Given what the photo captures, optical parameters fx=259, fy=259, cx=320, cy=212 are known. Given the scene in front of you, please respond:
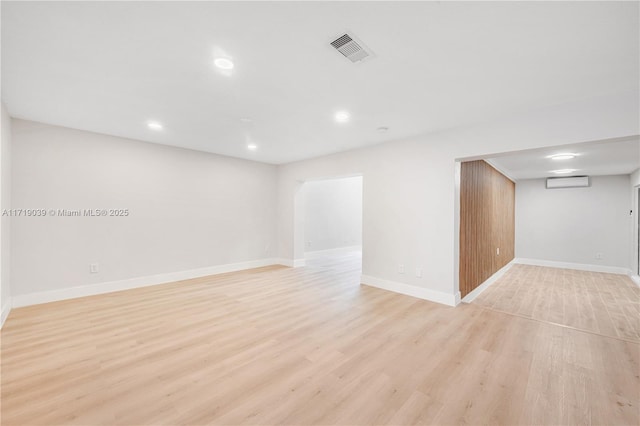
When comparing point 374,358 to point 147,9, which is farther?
point 374,358

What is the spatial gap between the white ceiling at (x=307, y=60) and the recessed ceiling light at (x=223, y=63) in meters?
0.06

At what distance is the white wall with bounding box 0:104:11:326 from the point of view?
2.95m

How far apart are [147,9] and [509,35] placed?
2365 millimetres

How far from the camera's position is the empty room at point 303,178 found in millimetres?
1707

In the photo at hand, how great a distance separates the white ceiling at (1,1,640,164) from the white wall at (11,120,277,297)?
0.63 metres

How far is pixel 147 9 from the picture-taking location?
1.59m

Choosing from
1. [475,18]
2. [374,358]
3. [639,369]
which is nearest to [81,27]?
[475,18]

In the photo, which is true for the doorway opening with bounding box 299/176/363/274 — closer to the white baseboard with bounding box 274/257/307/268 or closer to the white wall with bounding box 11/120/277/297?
the white baseboard with bounding box 274/257/307/268

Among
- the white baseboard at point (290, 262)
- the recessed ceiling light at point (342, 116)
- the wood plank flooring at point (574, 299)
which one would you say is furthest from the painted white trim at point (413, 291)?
the recessed ceiling light at point (342, 116)

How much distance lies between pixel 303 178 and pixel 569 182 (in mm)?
6929

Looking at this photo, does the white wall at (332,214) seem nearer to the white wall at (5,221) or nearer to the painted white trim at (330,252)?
the painted white trim at (330,252)

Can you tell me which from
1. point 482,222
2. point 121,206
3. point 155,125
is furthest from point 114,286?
point 482,222

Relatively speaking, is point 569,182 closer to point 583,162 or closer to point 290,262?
point 583,162

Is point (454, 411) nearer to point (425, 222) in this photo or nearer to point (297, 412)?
point (297, 412)
